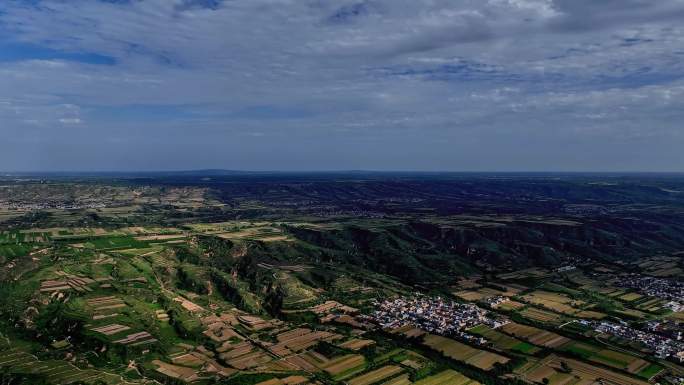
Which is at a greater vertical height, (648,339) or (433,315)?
(433,315)

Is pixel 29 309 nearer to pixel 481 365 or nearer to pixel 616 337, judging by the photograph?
pixel 481 365

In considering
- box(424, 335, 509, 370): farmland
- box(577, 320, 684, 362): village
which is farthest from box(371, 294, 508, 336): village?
box(577, 320, 684, 362): village

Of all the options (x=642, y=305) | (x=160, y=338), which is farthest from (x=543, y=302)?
(x=160, y=338)

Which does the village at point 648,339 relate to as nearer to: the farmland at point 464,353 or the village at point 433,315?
the village at point 433,315

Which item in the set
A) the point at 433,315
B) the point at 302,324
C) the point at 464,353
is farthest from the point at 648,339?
the point at 302,324

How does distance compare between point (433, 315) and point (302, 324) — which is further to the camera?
point (433, 315)

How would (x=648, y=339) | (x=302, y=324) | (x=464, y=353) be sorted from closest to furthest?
(x=464, y=353)
(x=648, y=339)
(x=302, y=324)

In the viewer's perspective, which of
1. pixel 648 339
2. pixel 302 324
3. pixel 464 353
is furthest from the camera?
pixel 302 324

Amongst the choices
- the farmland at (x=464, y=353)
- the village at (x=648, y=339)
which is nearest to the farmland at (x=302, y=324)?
the farmland at (x=464, y=353)

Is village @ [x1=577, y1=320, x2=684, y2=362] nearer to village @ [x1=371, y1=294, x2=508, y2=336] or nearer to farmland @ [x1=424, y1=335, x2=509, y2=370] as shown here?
village @ [x1=371, y1=294, x2=508, y2=336]

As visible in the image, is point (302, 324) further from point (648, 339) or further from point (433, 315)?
point (648, 339)

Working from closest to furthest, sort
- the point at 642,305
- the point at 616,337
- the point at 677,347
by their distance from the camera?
the point at 677,347 < the point at 616,337 < the point at 642,305
